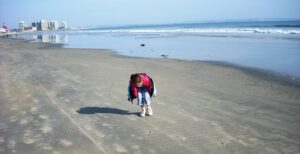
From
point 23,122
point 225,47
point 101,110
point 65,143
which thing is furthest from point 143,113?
point 225,47

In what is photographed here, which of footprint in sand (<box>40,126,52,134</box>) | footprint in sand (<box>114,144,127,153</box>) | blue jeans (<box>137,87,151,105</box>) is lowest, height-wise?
footprint in sand (<box>40,126,52,134</box>)

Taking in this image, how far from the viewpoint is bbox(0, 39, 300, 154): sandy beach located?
5531 mm

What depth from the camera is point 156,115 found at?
727 centimetres

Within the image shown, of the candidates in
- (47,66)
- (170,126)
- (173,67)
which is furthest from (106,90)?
(47,66)

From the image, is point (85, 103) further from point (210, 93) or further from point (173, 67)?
point (173, 67)

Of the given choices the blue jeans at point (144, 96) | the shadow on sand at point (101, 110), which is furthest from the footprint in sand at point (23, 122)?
the blue jeans at point (144, 96)

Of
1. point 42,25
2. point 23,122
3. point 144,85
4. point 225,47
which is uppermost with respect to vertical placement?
point 42,25

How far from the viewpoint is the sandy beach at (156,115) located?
553 centimetres

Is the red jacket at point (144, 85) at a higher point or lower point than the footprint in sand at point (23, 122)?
higher

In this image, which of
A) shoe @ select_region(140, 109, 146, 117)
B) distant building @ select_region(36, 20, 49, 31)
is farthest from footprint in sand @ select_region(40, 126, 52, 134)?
distant building @ select_region(36, 20, 49, 31)

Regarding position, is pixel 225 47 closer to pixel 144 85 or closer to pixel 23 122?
pixel 144 85

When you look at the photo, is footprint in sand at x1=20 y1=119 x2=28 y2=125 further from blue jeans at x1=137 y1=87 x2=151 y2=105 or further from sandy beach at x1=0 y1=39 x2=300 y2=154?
blue jeans at x1=137 y1=87 x2=151 y2=105

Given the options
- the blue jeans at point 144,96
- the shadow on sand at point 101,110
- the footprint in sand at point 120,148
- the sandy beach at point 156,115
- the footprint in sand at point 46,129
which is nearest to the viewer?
the footprint in sand at point 120,148

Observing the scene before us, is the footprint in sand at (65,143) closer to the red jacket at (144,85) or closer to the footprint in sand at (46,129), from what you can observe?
the footprint in sand at (46,129)
